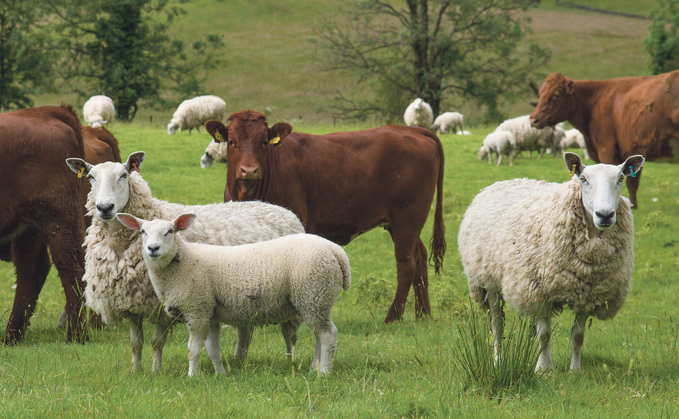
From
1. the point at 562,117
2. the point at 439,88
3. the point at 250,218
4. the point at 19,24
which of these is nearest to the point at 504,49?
the point at 439,88

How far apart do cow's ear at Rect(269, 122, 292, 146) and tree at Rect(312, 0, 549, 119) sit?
28.1 m

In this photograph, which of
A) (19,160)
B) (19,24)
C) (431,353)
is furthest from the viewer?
(19,24)

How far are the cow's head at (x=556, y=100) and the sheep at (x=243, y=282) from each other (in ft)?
32.9

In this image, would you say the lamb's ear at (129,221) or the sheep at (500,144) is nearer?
the lamb's ear at (129,221)

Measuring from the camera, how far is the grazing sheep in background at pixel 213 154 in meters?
17.4

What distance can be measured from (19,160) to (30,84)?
1543 inches

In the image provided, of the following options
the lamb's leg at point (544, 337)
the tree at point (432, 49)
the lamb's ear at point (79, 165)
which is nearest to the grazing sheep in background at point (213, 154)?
the lamb's ear at point (79, 165)

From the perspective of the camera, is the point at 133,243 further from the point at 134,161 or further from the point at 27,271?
the point at 27,271

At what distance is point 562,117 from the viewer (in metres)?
14.0

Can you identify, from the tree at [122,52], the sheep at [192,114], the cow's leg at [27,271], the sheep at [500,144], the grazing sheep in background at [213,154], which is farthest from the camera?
the tree at [122,52]

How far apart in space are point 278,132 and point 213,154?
10.00m

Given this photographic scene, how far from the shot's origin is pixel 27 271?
7324 mm

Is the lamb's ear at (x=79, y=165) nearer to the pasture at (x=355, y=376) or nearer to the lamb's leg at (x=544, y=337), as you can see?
the pasture at (x=355, y=376)

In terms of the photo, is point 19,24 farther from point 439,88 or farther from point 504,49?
point 504,49
